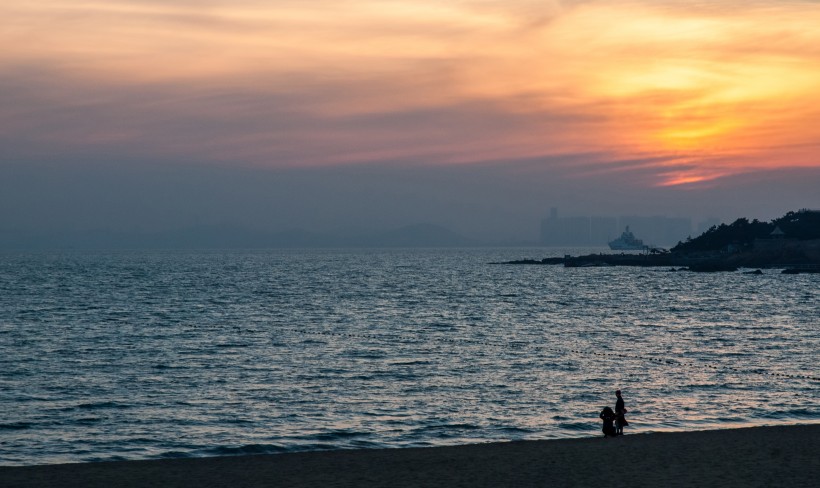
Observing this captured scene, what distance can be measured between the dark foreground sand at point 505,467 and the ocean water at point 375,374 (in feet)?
17.1

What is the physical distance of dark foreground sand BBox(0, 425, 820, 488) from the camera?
68.4 ft

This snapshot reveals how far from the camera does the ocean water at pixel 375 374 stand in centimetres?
3216

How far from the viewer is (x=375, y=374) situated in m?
46.7

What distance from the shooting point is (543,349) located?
191 feet

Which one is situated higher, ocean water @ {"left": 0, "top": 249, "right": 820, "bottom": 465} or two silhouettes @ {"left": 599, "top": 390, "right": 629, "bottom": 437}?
two silhouettes @ {"left": 599, "top": 390, "right": 629, "bottom": 437}

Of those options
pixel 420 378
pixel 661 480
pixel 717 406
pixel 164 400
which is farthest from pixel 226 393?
pixel 661 480

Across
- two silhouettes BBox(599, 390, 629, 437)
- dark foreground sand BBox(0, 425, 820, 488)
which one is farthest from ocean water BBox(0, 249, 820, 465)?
dark foreground sand BBox(0, 425, 820, 488)

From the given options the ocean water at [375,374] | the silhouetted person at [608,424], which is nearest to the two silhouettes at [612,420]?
the silhouetted person at [608,424]

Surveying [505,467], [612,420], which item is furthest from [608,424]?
[505,467]

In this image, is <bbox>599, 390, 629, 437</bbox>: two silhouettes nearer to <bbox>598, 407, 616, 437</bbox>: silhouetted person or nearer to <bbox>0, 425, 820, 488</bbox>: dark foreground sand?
<bbox>598, 407, 616, 437</bbox>: silhouetted person

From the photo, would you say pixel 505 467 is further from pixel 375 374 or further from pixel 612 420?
pixel 375 374

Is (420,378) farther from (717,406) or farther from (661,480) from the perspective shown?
(661,480)

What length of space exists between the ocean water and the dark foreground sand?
520 centimetres

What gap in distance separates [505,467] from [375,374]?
2439cm
